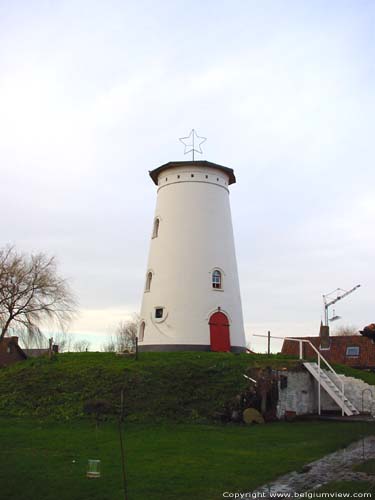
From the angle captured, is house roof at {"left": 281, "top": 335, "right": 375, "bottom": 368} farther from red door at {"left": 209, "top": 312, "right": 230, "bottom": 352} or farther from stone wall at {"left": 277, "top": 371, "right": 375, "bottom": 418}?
stone wall at {"left": 277, "top": 371, "right": 375, "bottom": 418}

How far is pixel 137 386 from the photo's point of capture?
19.3 meters

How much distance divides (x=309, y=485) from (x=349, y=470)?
1408 millimetres

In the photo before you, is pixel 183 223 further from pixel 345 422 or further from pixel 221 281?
pixel 345 422

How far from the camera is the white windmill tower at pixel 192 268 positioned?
1008 inches

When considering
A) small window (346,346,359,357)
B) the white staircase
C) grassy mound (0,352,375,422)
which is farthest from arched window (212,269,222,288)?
small window (346,346,359,357)

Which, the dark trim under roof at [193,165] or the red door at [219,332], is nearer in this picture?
the red door at [219,332]

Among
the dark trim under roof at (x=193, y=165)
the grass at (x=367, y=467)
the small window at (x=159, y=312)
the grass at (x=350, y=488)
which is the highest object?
the dark trim under roof at (x=193, y=165)

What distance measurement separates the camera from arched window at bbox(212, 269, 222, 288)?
86.8 feet

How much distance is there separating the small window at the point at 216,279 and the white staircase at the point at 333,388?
6597 mm

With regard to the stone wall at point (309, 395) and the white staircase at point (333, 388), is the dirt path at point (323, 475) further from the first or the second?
the white staircase at point (333, 388)

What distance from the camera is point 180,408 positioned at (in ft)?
59.8

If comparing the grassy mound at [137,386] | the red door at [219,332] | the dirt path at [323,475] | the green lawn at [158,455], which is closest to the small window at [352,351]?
the red door at [219,332]

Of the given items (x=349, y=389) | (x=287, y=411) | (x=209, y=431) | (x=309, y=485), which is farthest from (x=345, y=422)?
(x=309, y=485)

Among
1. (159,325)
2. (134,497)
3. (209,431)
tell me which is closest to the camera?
(134,497)
